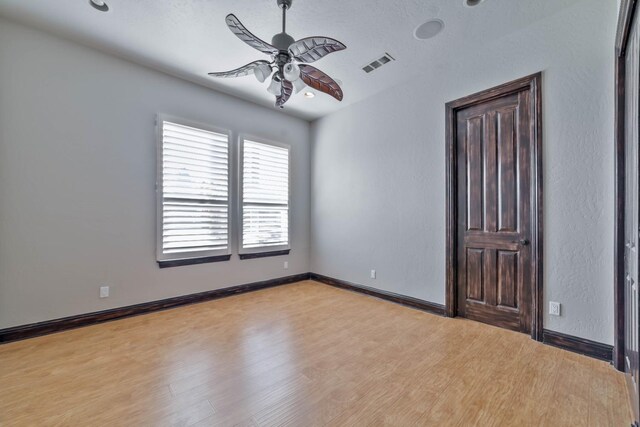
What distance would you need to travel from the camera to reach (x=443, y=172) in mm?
3408

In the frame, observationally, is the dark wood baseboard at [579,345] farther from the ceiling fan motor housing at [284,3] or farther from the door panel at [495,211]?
the ceiling fan motor housing at [284,3]

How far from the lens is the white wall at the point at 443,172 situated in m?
2.36

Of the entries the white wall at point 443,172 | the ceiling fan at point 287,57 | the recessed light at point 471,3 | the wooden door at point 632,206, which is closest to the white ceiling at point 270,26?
the recessed light at point 471,3

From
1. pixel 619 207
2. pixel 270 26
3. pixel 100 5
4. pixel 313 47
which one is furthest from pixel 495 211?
pixel 100 5

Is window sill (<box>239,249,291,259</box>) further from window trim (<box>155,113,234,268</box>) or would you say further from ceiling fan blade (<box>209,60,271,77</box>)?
ceiling fan blade (<box>209,60,271,77</box>)

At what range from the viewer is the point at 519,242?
9.32ft

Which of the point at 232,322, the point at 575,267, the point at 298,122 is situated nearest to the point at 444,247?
the point at 575,267

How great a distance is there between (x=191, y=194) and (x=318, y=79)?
7.78 feet

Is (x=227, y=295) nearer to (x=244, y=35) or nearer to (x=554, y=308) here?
(x=244, y=35)

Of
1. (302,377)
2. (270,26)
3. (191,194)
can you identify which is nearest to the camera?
(302,377)

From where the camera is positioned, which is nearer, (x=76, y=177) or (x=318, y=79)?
(x=318, y=79)

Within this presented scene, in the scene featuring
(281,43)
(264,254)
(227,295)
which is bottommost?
(227,295)

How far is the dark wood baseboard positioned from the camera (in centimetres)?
227

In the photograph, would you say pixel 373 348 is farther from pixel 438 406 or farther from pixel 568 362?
pixel 568 362
